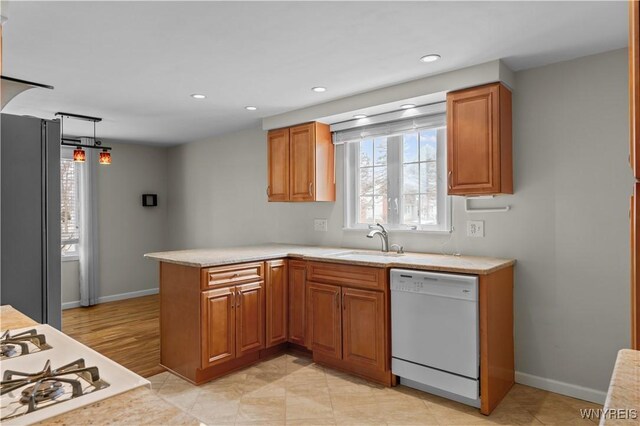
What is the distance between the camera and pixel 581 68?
8.53ft

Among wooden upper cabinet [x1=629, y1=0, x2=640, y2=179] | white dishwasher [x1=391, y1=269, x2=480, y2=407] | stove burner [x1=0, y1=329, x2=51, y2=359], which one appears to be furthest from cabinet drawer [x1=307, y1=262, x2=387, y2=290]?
wooden upper cabinet [x1=629, y1=0, x2=640, y2=179]

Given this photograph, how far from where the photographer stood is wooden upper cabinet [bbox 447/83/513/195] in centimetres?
265

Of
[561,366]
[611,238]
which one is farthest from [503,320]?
[611,238]

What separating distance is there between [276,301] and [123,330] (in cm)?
199

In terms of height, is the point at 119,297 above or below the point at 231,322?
below

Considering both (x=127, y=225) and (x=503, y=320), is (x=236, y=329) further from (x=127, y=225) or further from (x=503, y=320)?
(x=127, y=225)

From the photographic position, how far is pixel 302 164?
12.5 feet

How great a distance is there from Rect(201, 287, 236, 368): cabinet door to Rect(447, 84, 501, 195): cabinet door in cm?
188

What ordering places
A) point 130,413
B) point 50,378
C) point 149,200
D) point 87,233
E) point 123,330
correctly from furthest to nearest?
point 149,200 → point 87,233 → point 123,330 → point 50,378 → point 130,413

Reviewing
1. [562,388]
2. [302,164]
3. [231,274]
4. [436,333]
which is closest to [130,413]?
[436,333]

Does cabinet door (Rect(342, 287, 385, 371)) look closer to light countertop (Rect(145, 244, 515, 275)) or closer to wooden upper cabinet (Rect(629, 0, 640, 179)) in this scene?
light countertop (Rect(145, 244, 515, 275))

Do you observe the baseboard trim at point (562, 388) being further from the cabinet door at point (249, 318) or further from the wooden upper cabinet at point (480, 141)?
the cabinet door at point (249, 318)

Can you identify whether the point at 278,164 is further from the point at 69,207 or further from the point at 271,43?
the point at 69,207

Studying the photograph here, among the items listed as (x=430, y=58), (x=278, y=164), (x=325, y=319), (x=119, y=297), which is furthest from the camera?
(x=119, y=297)
